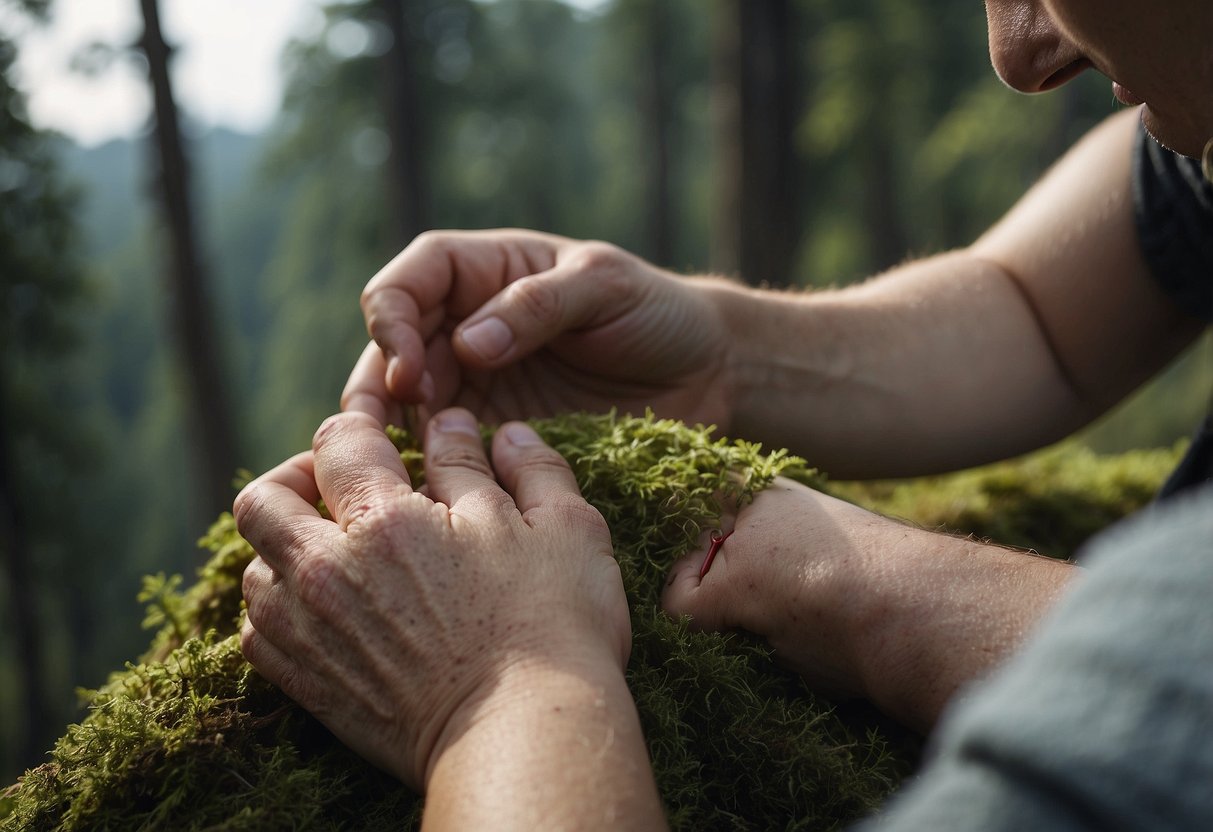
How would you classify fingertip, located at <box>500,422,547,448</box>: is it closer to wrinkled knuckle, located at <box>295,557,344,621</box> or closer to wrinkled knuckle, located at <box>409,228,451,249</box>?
wrinkled knuckle, located at <box>295,557,344,621</box>

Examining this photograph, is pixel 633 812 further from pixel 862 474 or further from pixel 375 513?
pixel 862 474

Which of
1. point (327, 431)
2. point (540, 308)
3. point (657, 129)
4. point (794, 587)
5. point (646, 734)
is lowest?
point (657, 129)

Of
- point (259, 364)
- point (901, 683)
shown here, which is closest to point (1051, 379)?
point (901, 683)

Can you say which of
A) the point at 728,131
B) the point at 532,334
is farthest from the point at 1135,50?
the point at 728,131

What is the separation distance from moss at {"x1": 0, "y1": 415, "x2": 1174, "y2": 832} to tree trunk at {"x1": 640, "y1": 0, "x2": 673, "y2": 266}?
24.3 metres

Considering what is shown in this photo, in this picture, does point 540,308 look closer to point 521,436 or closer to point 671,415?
point 521,436

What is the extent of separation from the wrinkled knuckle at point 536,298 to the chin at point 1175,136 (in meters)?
1.25

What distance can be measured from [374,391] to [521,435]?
0.55 meters

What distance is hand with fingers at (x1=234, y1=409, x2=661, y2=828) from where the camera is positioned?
1.15 meters

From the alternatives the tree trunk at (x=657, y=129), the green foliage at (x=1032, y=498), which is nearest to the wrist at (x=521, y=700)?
the green foliage at (x=1032, y=498)

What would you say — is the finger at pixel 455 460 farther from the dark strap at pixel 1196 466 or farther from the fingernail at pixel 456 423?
the dark strap at pixel 1196 466

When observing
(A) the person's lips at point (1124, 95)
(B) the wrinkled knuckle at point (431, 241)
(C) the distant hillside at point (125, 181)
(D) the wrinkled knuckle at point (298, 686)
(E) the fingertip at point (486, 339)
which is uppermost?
(A) the person's lips at point (1124, 95)

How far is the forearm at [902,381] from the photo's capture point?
8.40ft

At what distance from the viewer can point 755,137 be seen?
8.08m
